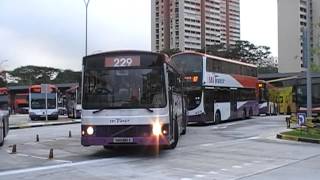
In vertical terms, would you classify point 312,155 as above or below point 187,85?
below

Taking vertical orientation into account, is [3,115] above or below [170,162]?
above

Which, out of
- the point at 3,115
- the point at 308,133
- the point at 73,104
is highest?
the point at 73,104

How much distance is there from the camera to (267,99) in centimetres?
6112

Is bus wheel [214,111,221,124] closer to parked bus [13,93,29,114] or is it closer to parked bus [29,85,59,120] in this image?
parked bus [29,85,59,120]

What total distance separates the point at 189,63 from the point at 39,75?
103866mm

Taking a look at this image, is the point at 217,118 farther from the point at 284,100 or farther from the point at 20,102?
the point at 20,102

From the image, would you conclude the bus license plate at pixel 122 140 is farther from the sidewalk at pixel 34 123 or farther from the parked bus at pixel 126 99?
the sidewalk at pixel 34 123

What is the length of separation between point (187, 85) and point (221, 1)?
6235 cm

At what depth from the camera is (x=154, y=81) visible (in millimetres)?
17141

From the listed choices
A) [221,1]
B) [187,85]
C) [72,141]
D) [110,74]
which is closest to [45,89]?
[187,85]

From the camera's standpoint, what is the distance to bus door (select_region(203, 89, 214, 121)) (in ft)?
117

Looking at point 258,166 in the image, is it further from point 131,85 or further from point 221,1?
point 221,1

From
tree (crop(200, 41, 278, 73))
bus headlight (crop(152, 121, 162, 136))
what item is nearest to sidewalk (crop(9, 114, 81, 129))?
bus headlight (crop(152, 121, 162, 136))

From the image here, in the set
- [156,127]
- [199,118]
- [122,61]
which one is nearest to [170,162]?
[156,127]
